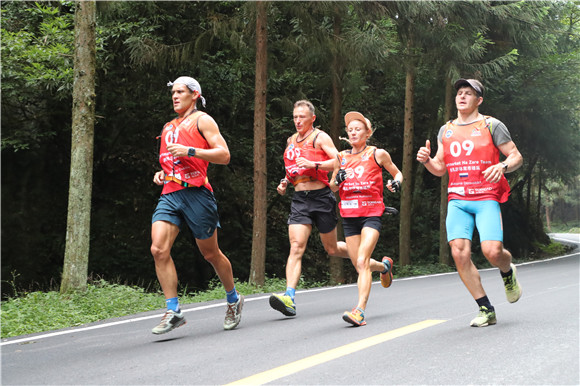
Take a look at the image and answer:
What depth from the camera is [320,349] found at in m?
5.43

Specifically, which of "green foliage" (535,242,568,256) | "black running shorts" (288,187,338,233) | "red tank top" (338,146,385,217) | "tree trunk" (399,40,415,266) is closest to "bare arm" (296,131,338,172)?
"red tank top" (338,146,385,217)

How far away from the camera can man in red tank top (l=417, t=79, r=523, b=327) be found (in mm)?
6086

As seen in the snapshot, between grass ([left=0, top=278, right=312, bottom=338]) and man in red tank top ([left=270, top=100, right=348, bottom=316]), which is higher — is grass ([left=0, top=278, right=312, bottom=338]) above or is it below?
below

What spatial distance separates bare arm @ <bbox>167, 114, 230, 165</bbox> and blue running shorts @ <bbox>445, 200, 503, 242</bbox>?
214cm

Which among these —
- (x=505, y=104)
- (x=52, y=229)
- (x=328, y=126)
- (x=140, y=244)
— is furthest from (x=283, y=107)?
(x=505, y=104)

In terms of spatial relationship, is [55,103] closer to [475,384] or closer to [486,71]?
[486,71]

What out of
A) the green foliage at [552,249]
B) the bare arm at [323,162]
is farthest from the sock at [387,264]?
the green foliage at [552,249]

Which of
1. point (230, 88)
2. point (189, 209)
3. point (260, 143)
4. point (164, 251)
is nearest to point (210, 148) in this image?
point (189, 209)

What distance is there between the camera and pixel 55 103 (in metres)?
18.0

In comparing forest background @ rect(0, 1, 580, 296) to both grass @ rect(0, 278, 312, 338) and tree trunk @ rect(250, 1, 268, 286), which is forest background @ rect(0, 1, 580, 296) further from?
grass @ rect(0, 278, 312, 338)

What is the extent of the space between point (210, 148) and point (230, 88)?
41.8 ft

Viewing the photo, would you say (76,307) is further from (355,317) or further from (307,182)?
(355,317)

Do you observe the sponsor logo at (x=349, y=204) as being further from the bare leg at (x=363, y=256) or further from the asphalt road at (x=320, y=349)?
the asphalt road at (x=320, y=349)

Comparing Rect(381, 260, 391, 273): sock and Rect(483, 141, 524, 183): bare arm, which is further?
Rect(381, 260, 391, 273): sock
